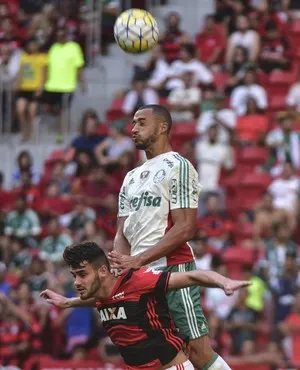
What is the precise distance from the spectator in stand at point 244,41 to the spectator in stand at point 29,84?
3256 mm

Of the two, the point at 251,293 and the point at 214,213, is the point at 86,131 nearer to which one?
the point at 214,213

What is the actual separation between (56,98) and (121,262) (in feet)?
44.9

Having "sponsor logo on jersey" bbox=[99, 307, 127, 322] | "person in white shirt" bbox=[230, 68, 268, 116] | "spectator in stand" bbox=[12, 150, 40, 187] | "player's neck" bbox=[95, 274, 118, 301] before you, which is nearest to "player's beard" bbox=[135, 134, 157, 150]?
"player's neck" bbox=[95, 274, 118, 301]

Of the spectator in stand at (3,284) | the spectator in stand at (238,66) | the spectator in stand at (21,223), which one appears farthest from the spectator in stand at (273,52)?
the spectator in stand at (3,284)

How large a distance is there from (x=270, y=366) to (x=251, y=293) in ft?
5.56

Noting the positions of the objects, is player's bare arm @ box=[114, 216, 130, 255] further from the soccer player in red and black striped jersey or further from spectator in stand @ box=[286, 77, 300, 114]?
spectator in stand @ box=[286, 77, 300, 114]

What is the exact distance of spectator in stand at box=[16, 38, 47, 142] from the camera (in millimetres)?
22906

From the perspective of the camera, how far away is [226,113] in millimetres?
21047

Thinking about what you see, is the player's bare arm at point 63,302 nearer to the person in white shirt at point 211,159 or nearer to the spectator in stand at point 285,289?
the spectator in stand at point 285,289

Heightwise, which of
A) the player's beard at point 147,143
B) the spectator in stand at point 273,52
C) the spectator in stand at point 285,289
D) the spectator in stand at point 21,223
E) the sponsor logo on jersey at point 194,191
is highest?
the spectator in stand at point 273,52

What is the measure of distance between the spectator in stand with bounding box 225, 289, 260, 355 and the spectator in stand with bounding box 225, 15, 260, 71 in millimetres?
6426

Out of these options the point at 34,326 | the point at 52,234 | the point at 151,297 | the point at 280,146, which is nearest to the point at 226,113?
the point at 280,146

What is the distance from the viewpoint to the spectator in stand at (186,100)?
2177 centimetres

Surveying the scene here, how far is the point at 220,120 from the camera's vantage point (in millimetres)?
20719
